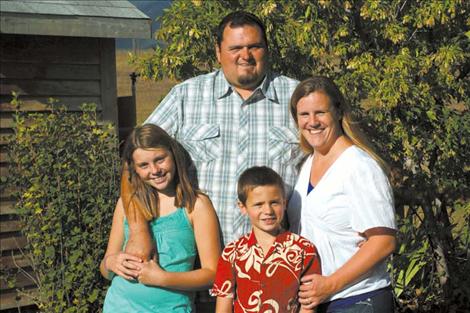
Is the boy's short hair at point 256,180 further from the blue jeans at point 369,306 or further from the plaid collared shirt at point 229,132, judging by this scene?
the blue jeans at point 369,306

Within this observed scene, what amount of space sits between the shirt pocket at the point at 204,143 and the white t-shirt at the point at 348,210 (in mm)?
624

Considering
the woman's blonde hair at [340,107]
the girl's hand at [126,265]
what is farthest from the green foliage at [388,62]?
the girl's hand at [126,265]

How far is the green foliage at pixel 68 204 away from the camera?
16.3 feet

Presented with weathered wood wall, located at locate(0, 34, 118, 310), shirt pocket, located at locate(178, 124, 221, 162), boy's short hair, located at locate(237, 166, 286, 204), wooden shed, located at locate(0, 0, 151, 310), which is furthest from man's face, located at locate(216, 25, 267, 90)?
weathered wood wall, located at locate(0, 34, 118, 310)

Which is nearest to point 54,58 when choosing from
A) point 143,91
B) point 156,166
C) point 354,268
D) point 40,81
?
point 40,81

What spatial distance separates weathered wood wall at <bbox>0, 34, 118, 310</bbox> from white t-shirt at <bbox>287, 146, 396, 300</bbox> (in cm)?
414

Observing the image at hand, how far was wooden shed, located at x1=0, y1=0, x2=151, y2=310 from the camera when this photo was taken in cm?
604

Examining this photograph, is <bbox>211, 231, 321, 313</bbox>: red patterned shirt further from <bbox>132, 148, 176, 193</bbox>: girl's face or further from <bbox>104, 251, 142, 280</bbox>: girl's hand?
<bbox>132, 148, 176, 193</bbox>: girl's face

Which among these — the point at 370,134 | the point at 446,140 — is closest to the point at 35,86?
the point at 370,134

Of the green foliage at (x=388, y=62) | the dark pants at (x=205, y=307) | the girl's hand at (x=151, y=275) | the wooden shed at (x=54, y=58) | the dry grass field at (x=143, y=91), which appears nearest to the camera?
the girl's hand at (x=151, y=275)

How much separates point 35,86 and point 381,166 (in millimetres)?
4571

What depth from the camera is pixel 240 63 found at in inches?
134

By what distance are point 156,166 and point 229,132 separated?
1.36 feet

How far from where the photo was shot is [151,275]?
315 cm
